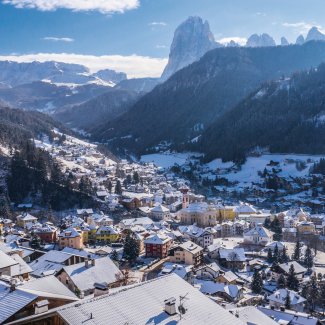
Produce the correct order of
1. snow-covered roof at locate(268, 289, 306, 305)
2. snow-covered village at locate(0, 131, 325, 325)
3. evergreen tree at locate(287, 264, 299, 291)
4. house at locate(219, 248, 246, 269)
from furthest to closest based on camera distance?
house at locate(219, 248, 246, 269) → evergreen tree at locate(287, 264, 299, 291) → snow-covered roof at locate(268, 289, 306, 305) → snow-covered village at locate(0, 131, 325, 325)

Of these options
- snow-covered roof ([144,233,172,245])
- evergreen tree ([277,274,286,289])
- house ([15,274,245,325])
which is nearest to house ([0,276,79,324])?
house ([15,274,245,325])

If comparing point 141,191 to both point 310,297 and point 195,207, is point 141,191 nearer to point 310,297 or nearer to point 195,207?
point 195,207

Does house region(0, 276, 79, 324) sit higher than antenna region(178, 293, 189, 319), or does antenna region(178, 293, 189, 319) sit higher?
antenna region(178, 293, 189, 319)

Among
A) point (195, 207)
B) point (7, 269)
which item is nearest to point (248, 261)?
point (195, 207)

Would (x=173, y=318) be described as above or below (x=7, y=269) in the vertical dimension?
above

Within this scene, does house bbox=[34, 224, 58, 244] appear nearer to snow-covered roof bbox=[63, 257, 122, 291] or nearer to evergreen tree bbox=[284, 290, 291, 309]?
snow-covered roof bbox=[63, 257, 122, 291]

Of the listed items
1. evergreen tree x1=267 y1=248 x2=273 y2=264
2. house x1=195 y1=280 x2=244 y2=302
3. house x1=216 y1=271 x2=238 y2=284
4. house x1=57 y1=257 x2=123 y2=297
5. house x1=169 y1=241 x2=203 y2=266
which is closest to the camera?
house x1=57 y1=257 x2=123 y2=297

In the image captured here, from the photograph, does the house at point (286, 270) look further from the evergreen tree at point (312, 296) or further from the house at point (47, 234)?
the house at point (47, 234)
